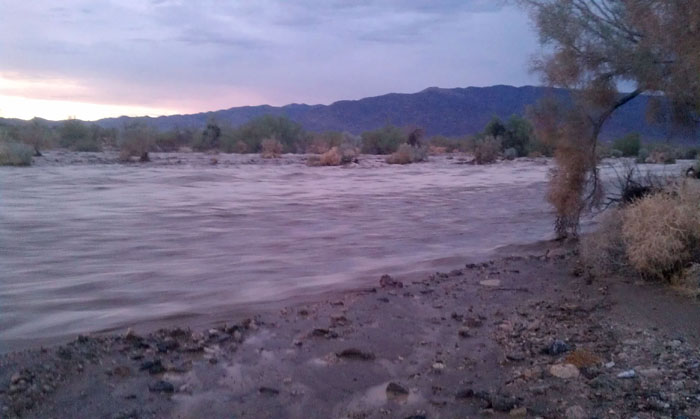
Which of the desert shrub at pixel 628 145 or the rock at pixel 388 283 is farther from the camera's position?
the desert shrub at pixel 628 145

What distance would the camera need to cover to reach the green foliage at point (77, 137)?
4217cm

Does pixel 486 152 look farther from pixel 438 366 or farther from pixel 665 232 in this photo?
pixel 438 366

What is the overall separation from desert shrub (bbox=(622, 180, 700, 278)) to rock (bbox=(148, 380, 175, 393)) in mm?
5885

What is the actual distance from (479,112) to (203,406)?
296ft

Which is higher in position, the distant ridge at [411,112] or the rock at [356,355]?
the distant ridge at [411,112]

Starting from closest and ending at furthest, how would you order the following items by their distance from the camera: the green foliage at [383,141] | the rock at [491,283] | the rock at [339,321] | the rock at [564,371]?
1. the rock at [564,371]
2. the rock at [339,321]
3. the rock at [491,283]
4. the green foliage at [383,141]

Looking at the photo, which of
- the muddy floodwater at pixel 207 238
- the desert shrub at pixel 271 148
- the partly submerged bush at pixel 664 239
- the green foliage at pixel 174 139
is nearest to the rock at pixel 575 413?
the partly submerged bush at pixel 664 239

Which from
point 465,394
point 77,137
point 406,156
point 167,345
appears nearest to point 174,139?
point 77,137

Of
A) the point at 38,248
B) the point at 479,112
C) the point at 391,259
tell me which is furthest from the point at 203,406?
the point at 479,112

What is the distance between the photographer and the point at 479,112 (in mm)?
93188

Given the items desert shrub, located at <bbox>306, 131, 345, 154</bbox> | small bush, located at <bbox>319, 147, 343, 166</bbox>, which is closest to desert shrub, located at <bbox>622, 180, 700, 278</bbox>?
small bush, located at <bbox>319, 147, 343, 166</bbox>

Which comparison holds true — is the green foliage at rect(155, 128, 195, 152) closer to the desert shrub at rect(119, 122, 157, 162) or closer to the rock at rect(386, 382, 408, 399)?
the desert shrub at rect(119, 122, 157, 162)

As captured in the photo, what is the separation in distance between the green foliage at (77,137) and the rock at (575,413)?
39.7 metres

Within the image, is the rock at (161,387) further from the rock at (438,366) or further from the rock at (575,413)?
the rock at (575,413)
